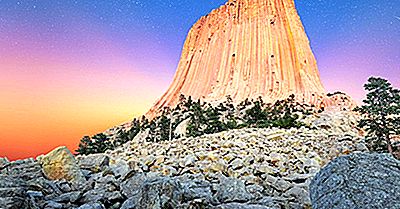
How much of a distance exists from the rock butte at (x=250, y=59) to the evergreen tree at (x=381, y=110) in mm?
39685

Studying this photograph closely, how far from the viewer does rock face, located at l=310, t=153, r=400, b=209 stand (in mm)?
3188

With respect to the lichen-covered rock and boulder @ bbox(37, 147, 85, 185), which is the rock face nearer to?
the lichen-covered rock

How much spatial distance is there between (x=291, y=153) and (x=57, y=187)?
30.7 feet

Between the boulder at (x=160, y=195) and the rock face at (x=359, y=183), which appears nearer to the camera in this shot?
the rock face at (x=359, y=183)

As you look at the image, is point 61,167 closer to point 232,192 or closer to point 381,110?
point 232,192

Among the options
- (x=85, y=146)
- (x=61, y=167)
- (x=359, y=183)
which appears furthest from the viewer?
(x=85, y=146)

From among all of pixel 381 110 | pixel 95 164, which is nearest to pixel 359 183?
pixel 95 164

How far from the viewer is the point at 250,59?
228 ft

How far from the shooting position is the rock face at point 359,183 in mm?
3188

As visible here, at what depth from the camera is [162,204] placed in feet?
13.9

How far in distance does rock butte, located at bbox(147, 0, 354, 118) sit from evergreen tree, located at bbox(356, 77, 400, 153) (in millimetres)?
39685

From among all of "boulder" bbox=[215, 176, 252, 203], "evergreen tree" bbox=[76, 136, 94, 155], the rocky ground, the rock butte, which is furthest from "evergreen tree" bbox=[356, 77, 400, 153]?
the rock butte

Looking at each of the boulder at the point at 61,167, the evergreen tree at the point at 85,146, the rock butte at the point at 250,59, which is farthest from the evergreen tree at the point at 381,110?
the rock butte at the point at 250,59

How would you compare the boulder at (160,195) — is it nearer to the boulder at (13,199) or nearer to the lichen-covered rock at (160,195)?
the lichen-covered rock at (160,195)
